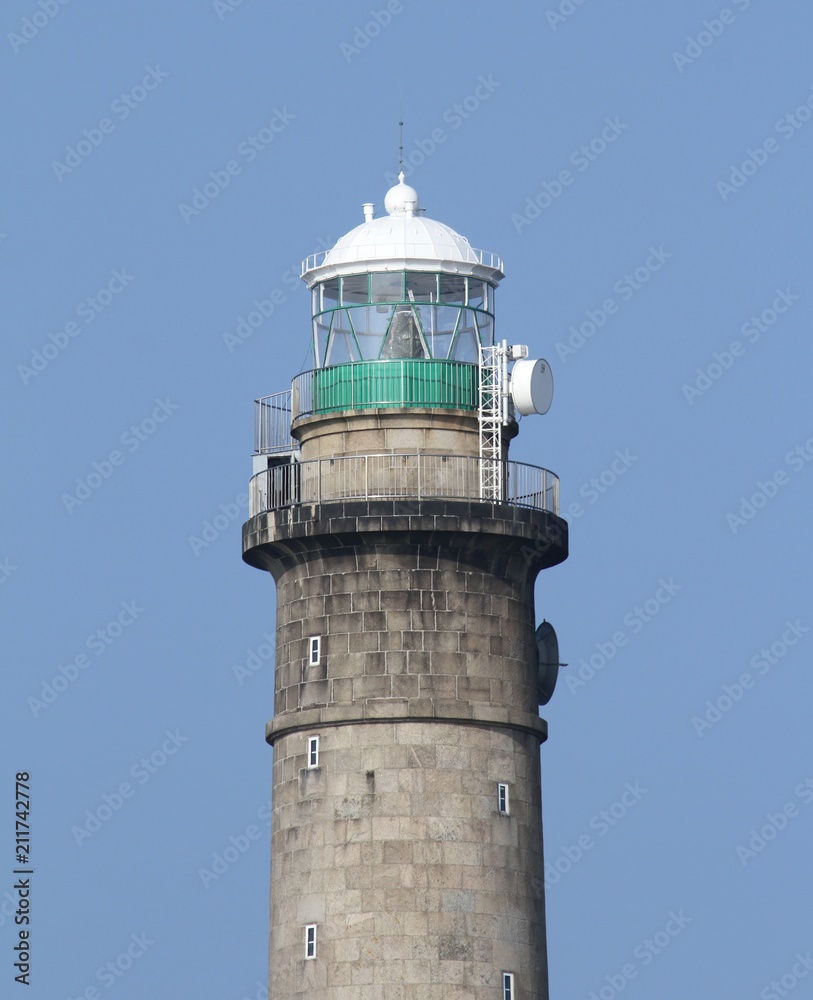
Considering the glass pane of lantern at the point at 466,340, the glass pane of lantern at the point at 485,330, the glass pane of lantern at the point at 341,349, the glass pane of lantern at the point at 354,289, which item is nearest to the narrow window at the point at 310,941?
the glass pane of lantern at the point at 341,349

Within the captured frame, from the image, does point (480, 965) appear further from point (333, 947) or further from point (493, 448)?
point (493, 448)

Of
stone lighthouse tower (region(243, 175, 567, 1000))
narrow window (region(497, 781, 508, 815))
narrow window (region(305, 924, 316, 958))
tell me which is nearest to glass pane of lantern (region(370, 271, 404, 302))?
stone lighthouse tower (region(243, 175, 567, 1000))

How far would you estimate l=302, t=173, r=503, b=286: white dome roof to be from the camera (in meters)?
72.3

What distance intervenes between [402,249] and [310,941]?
1538 centimetres

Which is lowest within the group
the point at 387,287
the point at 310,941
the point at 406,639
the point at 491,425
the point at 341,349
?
the point at 310,941

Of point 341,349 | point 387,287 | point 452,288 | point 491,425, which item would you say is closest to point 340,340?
point 341,349

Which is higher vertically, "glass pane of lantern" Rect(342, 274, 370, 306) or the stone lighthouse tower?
"glass pane of lantern" Rect(342, 274, 370, 306)

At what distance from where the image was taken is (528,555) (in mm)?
71625

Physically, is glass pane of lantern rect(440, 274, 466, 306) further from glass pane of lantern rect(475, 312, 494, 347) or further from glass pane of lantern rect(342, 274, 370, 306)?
glass pane of lantern rect(342, 274, 370, 306)

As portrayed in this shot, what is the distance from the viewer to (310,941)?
6950 cm

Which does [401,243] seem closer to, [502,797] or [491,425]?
[491,425]

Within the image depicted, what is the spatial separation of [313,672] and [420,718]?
272cm

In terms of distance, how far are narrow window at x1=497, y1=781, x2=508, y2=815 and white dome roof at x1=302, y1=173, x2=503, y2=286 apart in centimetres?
1151

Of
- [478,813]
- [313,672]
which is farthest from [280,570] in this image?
[478,813]
